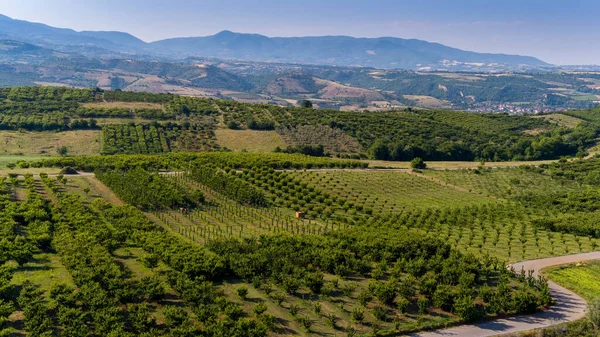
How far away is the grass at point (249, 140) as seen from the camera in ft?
413

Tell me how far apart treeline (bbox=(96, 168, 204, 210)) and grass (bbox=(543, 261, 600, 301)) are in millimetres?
47227

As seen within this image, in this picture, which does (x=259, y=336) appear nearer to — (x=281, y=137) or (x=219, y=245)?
(x=219, y=245)

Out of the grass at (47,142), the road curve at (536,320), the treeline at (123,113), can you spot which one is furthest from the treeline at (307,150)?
the road curve at (536,320)

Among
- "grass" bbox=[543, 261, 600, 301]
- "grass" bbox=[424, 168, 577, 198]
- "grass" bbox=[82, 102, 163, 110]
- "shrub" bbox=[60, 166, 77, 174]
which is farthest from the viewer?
"grass" bbox=[82, 102, 163, 110]

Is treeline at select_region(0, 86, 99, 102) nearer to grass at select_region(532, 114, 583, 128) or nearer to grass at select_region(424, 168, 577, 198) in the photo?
grass at select_region(424, 168, 577, 198)

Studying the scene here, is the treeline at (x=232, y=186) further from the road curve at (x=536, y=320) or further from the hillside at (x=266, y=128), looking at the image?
the hillside at (x=266, y=128)

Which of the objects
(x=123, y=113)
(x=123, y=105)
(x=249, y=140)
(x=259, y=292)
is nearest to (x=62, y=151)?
(x=123, y=113)

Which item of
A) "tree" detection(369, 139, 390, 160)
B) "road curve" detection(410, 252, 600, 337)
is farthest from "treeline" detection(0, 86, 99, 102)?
"road curve" detection(410, 252, 600, 337)

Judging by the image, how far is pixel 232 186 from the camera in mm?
71750

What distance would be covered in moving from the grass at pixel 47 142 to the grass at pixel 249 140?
3376 centimetres

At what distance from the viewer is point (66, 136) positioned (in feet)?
396

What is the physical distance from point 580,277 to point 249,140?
97.9 metres

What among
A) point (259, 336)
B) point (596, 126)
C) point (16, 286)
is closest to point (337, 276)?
point (259, 336)

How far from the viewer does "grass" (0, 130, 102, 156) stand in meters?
110
